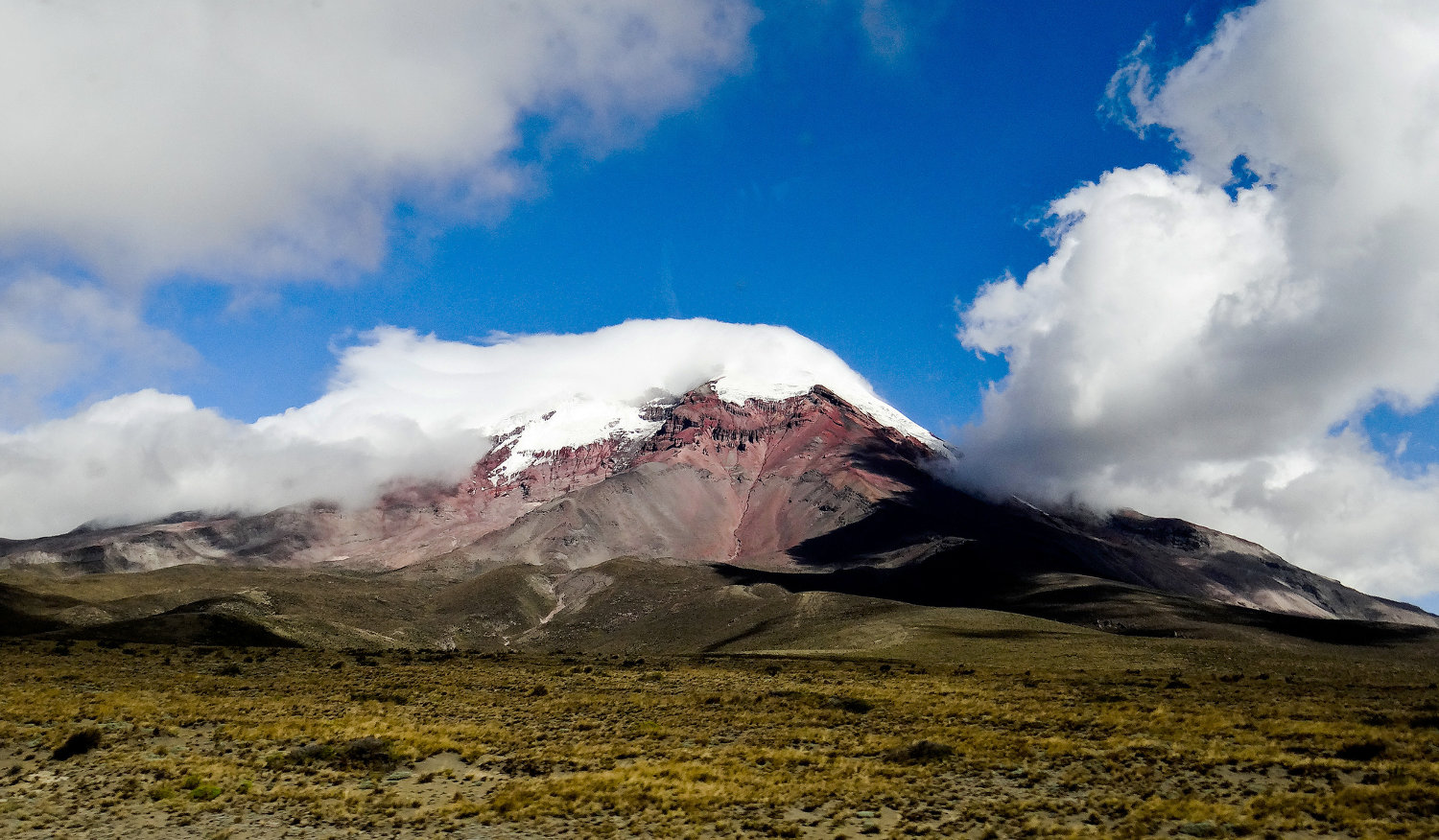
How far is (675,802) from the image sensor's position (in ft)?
80.3

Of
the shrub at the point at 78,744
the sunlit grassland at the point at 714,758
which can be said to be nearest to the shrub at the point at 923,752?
the sunlit grassland at the point at 714,758

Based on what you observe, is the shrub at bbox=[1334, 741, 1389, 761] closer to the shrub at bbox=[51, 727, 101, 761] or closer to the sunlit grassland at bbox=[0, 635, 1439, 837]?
the sunlit grassland at bbox=[0, 635, 1439, 837]

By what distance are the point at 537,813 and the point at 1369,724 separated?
33.0 m

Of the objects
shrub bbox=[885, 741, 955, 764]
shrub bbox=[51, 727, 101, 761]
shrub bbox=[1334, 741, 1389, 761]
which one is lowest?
shrub bbox=[51, 727, 101, 761]

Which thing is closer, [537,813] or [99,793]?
[537,813]

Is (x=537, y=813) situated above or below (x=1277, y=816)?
below

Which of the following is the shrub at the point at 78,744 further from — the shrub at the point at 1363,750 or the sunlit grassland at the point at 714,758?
the shrub at the point at 1363,750

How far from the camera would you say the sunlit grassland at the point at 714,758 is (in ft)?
74.4

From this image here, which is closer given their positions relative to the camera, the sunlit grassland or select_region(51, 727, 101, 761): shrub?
the sunlit grassland

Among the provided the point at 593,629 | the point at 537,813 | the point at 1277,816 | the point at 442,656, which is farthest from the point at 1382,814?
the point at 593,629

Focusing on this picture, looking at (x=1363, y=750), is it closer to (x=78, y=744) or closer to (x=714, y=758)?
(x=714, y=758)

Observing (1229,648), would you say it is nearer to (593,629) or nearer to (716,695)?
(716,695)

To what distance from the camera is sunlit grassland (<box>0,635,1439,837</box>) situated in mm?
22688

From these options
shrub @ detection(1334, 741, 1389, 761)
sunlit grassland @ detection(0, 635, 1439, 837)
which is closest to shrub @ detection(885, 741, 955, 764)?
sunlit grassland @ detection(0, 635, 1439, 837)
